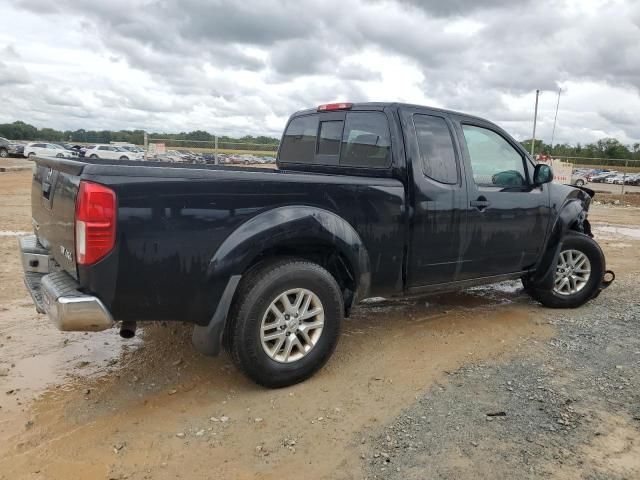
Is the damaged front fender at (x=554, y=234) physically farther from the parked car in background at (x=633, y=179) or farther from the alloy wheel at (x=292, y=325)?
the parked car in background at (x=633, y=179)

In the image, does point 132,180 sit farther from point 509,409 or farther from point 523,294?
point 523,294

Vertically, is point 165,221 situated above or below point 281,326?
above

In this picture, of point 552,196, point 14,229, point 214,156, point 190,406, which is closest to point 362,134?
point 552,196

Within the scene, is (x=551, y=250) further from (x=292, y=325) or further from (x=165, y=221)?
(x=165, y=221)

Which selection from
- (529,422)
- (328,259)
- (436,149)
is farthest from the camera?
(436,149)

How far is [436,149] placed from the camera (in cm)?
433

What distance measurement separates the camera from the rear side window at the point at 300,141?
195 inches

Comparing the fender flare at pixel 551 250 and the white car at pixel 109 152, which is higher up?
the white car at pixel 109 152

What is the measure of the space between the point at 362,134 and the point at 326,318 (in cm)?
166

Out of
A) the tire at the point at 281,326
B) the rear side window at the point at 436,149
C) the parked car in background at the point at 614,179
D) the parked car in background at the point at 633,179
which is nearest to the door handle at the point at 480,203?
the rear side window at the point at 436,149

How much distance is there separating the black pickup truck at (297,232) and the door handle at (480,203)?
0.01m

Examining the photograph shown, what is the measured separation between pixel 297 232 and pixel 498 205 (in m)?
2.10

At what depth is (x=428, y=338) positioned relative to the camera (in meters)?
4.58

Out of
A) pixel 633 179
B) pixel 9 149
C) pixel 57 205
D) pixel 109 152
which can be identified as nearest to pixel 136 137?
pixel 109 152
